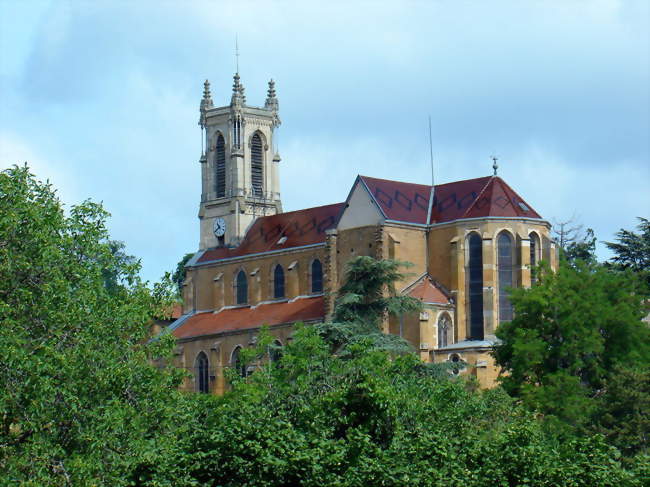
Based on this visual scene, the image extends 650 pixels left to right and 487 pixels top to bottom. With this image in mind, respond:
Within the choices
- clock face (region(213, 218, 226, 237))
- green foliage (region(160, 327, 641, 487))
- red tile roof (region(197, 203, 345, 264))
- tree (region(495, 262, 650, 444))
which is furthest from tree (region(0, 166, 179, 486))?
clock face (region(213, 218, 226, 237))

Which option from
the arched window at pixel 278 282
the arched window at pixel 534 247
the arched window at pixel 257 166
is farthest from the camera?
the arched window at pixel 257 166

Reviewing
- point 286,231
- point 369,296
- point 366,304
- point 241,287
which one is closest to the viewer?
point 366,304

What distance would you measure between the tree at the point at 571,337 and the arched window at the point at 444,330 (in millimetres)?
10740

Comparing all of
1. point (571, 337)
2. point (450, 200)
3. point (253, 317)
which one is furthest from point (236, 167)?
point (571, 337)

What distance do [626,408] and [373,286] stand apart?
20.4 m

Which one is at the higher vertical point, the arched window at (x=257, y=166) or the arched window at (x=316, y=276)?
the arched window at (x=257, y=166)

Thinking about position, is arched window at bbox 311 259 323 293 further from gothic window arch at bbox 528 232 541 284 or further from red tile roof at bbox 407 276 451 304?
gothic window arch at bbox 528 232 541 284

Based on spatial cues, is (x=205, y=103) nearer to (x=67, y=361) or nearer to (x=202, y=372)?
(x=202, y=372)

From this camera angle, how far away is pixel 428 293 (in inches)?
3270

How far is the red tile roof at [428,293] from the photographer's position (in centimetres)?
8238

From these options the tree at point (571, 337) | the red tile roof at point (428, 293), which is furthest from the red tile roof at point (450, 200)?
the tree at point (571, 337)

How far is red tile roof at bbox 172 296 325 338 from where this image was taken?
295 feet

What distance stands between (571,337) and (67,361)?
33.6 metres

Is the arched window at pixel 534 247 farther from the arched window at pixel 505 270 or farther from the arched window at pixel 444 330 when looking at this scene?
the arched window at pixel 444 330
